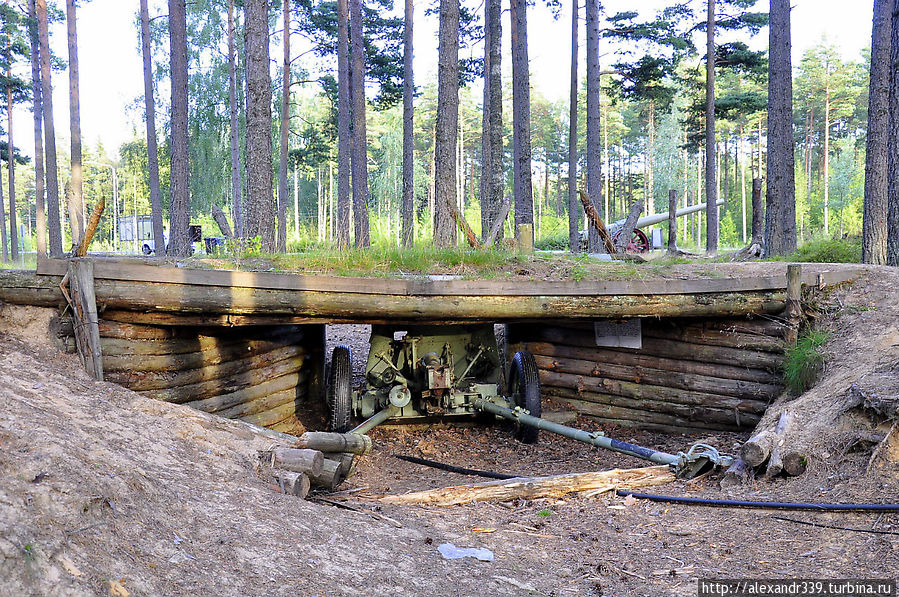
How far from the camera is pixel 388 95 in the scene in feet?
83.7

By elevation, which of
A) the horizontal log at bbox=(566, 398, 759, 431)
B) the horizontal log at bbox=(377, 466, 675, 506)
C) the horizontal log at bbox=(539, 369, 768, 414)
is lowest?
the horizontal log at bbox=(566, 398, 759, 431)

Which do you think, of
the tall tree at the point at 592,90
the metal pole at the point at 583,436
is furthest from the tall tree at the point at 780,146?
the tall tree at the point at 592,90

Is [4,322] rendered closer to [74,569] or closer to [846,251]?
[74,569]

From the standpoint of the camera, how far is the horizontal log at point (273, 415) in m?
7.51

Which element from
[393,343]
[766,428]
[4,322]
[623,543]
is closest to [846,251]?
[766,428]

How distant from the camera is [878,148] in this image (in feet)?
33.4

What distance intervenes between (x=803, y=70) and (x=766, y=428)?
53.7 meters

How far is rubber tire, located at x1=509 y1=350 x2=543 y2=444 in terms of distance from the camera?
8.09 metres

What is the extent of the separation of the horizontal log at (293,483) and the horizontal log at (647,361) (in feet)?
16.4

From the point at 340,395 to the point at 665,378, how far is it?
3953mm

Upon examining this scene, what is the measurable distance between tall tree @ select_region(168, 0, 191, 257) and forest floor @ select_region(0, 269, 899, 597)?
36.1 feet

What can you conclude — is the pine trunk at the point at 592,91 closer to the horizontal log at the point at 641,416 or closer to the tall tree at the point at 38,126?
the horizontal log at the point at 641,416

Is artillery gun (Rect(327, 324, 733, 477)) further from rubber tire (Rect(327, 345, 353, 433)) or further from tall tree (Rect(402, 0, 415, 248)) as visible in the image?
tall tree (Rect(402, 0, 415, 248))

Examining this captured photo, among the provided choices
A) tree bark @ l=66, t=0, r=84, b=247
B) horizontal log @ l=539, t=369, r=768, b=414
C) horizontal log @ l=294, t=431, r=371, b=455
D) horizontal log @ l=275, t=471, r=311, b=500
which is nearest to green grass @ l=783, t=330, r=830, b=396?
horizontal log @ l=539, t=369, r=768, b=414
